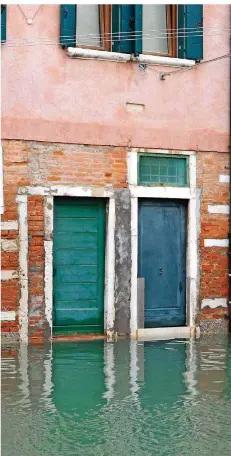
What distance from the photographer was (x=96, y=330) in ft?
37.7

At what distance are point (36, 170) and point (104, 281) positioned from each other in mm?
1717

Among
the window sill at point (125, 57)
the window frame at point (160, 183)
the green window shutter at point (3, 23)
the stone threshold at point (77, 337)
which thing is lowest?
the stone threshold at point (77, 337)

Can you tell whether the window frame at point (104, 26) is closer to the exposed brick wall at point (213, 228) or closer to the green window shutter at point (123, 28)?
the green window shutter at point (123, 28)

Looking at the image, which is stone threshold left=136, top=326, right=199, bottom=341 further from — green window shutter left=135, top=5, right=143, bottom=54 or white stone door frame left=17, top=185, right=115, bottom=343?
green window shutter left=135, top=5, right=143, bottom=54

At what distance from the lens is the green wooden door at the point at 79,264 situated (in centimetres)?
1130

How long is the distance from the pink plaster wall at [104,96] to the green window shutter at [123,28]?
228 millimetres

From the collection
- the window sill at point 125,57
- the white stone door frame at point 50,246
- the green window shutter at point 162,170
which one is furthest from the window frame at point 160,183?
the window sill at point 125,57

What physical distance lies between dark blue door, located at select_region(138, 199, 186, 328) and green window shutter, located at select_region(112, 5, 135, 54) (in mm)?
2020

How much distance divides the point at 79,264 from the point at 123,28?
122 inches

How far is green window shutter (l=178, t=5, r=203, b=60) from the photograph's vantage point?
11789 mm

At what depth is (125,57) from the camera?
450 inches

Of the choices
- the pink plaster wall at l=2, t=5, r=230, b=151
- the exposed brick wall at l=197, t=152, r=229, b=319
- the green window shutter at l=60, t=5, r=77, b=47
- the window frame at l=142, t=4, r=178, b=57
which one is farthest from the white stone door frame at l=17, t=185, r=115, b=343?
the window frame at l=142, t=4, r=178, b=57

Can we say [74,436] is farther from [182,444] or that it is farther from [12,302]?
[12,302]

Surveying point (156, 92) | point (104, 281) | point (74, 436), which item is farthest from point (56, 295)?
point (74, 436)
